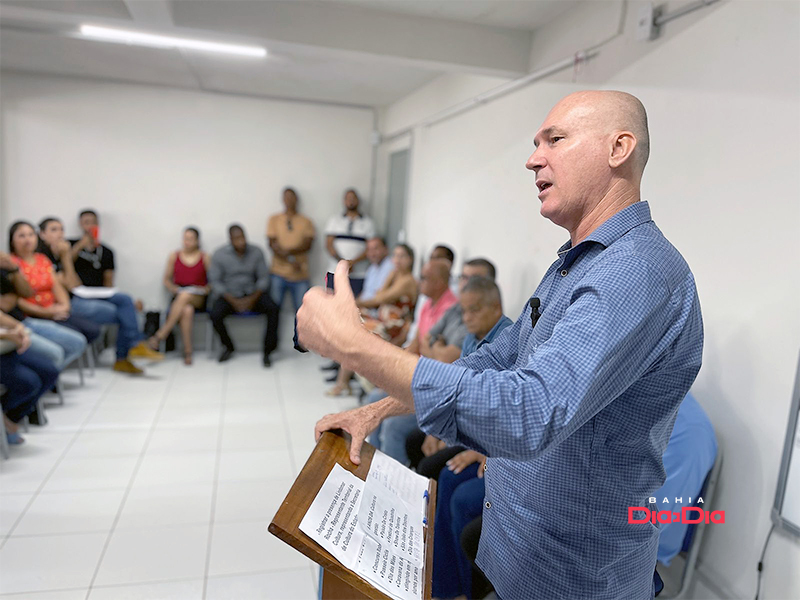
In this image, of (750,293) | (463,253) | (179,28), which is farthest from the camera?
(463,253)

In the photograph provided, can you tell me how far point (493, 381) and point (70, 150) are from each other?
20.6ft

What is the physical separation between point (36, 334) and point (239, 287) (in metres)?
2.08

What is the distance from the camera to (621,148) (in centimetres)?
87

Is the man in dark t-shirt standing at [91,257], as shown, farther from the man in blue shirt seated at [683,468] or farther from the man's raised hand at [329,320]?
the man's raised hand at [329,320]

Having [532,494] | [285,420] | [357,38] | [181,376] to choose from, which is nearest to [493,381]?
[532,494]

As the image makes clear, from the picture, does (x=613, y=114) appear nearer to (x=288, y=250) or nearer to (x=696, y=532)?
(x=696, y=532)

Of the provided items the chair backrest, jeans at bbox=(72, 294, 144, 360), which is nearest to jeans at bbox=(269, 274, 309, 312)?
jeans at bbox=(72, 294, 144, 360)

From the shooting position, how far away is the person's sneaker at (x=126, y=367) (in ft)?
15.3

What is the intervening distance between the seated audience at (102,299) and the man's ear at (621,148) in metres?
4.64

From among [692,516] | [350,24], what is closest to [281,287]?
[350,24]

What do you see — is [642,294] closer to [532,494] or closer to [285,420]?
[532,494]

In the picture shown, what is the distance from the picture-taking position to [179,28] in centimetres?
301

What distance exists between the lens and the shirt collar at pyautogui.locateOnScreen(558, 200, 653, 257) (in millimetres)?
854

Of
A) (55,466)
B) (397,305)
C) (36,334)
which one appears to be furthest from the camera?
(397,305)
